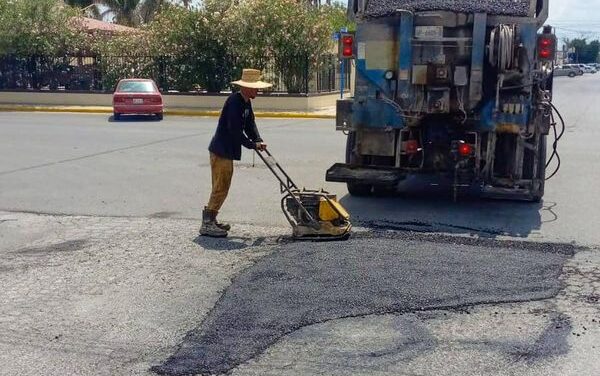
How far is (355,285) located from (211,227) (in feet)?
7.97

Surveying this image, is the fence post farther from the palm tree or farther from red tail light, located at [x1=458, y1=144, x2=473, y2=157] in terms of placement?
the palm tree

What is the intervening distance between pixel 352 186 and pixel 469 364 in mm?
5769

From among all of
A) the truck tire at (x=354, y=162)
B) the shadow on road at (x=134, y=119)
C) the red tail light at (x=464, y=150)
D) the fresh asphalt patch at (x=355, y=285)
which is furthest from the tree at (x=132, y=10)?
the fresh asphalt patch at (x=355, y=285)

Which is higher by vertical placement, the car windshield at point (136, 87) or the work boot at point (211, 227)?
the car windshield at point (136, 87)

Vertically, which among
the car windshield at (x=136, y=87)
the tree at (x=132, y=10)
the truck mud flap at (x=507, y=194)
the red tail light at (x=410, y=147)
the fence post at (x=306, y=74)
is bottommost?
the truck mud flap at (x=507, y=194)

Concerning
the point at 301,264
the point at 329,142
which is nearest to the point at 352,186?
the point at 301,264

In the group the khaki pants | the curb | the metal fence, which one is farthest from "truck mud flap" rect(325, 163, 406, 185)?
the metal fence

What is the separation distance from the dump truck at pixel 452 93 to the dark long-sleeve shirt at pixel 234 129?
6.24ft

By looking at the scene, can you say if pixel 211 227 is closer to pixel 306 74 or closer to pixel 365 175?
pixel 365 175

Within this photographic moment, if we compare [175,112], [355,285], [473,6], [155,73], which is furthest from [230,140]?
[155,73]

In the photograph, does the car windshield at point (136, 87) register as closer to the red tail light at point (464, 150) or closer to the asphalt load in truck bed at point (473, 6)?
the asphalt load in truck bed at point (473, 6)

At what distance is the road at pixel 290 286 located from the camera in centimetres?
498

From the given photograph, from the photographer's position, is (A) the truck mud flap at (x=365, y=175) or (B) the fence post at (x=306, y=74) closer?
(A) the truck mud flap at (x=365, y=175)

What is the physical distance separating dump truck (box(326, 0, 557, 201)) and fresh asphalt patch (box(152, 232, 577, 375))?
1868 millimetres
